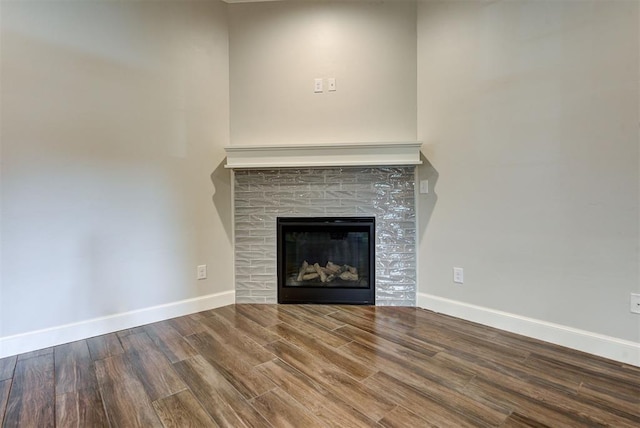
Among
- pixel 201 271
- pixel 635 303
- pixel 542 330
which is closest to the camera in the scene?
pixel 635 303

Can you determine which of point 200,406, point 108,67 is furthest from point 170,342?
point 108,67

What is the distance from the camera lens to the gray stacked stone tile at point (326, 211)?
285 cm

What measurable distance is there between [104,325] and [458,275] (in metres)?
2.75

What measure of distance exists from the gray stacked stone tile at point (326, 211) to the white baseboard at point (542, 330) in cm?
30

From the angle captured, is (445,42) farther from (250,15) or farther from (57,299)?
(57,299)

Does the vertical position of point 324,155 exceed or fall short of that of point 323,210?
it exceeds it

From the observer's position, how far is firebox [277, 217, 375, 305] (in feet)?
9.57

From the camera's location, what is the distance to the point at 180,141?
A: 269 centimetres

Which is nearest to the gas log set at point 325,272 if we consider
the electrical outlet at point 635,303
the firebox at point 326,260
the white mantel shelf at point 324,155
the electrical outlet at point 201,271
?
the firebox at point 326,260

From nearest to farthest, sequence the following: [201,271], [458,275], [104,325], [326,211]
Answer: [104,325] → [458,275] → [201,271] → [326,211]

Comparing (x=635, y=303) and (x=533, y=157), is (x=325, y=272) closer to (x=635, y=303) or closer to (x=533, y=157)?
(x=533, y=157)

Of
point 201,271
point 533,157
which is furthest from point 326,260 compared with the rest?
point 533,157

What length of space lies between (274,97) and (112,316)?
7.28ft

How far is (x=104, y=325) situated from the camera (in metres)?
2.35
